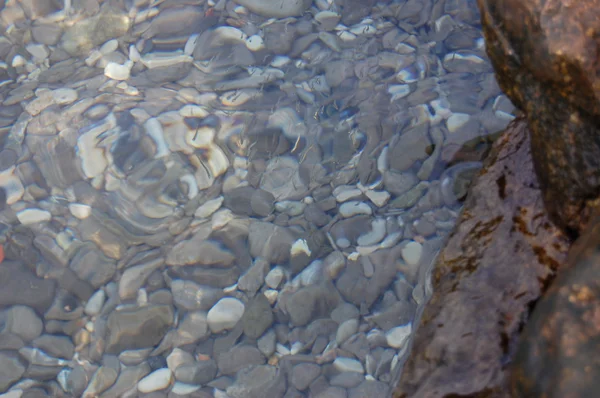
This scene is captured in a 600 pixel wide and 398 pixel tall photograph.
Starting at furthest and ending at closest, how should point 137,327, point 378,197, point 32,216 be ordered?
point 32,216, point 378,197, point 137,327

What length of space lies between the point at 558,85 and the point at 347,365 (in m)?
1.63

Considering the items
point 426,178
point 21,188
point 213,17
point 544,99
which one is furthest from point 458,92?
point 21,188

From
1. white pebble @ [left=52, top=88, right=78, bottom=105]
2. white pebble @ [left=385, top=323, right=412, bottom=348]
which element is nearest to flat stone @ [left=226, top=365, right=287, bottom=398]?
white pebble @ [left=385, top=323, right=412, bottom=348]

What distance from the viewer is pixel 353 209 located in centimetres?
340

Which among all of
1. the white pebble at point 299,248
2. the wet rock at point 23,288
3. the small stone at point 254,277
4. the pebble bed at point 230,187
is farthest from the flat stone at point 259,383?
the wet rock at point 23,288

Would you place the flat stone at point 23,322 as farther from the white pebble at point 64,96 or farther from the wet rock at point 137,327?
the white pebble at point 64,96

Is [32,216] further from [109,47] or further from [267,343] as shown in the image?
[267,343]

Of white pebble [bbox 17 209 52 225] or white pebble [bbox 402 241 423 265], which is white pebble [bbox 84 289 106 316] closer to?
white pebble [bbox 17 209 52 225]

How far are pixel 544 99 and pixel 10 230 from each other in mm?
3113

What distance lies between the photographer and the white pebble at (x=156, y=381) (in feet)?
9.55

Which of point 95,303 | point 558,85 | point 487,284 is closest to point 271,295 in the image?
point 95,303

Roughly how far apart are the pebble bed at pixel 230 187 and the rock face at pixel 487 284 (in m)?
0.64

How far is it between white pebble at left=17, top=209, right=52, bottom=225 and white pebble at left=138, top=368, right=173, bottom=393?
131 centimetres

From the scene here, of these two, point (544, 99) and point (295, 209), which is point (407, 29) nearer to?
point (295, 209)
